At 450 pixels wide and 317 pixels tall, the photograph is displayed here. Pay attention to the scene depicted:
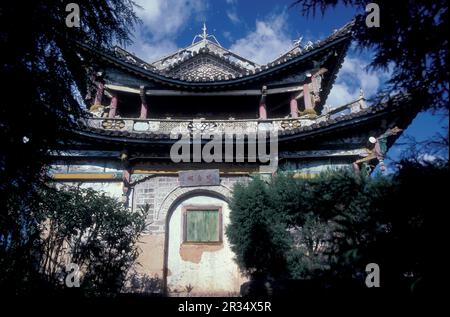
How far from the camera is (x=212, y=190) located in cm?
1001

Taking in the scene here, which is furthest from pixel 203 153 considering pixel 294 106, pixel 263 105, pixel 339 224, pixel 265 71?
pixel 339 224

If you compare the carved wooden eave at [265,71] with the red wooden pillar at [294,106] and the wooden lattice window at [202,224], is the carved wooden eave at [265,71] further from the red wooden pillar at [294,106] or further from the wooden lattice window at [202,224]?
the wooden lattice window at [202,224]

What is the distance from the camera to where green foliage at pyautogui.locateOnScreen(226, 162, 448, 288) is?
3.36 meters

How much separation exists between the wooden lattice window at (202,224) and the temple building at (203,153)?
0.08ft

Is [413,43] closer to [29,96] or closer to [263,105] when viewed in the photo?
[29,96]

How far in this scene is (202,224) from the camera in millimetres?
9789

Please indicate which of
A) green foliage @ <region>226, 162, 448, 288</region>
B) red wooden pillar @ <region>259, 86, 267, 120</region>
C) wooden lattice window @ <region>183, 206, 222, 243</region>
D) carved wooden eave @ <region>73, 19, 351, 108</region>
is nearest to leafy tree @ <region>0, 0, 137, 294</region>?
green foliage @ <region>226, 162, 448, 288</region>

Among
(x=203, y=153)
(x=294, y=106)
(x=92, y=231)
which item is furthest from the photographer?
(x=294, y=106)

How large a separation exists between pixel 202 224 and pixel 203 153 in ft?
6.16

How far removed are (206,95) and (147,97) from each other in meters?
1.97

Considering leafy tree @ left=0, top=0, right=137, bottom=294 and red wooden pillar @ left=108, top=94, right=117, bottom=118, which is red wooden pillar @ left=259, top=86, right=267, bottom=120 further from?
leafy tree @ left=0, top=0, right=137, bottom=294

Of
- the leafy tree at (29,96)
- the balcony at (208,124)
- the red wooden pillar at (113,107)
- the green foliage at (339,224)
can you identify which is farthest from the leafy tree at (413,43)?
the red wooden pillar at (113,107)
